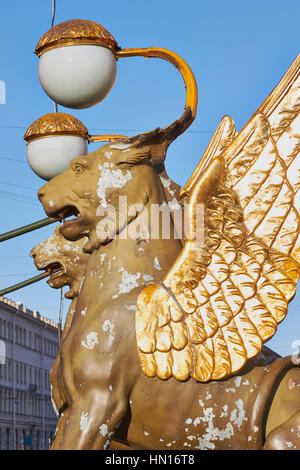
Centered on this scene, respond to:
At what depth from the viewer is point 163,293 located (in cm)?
258

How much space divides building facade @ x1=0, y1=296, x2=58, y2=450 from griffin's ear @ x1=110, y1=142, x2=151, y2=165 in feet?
144

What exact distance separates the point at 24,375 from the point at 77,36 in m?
50.1

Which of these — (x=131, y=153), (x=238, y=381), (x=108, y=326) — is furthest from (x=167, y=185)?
(x=238, y=381)

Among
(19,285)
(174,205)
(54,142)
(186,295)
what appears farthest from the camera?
(19,285)

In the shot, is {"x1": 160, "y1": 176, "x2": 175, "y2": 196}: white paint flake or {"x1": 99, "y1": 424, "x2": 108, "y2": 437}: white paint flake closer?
{"x1": 99, "y1": 424, "x2": 108, "y2": 437}: white paint flake

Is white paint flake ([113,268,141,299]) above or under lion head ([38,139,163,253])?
under

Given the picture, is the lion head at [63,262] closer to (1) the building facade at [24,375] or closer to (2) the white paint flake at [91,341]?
(2) the white paint flake at [91,341]

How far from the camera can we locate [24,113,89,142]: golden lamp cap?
4578 mm

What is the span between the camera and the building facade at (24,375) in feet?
157

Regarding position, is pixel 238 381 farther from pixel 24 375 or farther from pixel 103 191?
pixel 24 375

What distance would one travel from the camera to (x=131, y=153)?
2816 millimetres

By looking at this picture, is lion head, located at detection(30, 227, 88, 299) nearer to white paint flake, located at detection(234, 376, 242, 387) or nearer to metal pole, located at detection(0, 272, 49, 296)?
metal pole, located at detection(0, 272, 49, 296)

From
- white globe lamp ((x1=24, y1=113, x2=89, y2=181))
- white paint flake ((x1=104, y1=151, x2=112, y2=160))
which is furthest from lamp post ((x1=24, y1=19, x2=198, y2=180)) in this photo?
white paint flake ((x1=104, y1=151, x2=112, y2=160))

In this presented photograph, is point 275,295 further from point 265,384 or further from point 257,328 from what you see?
point 265,384
